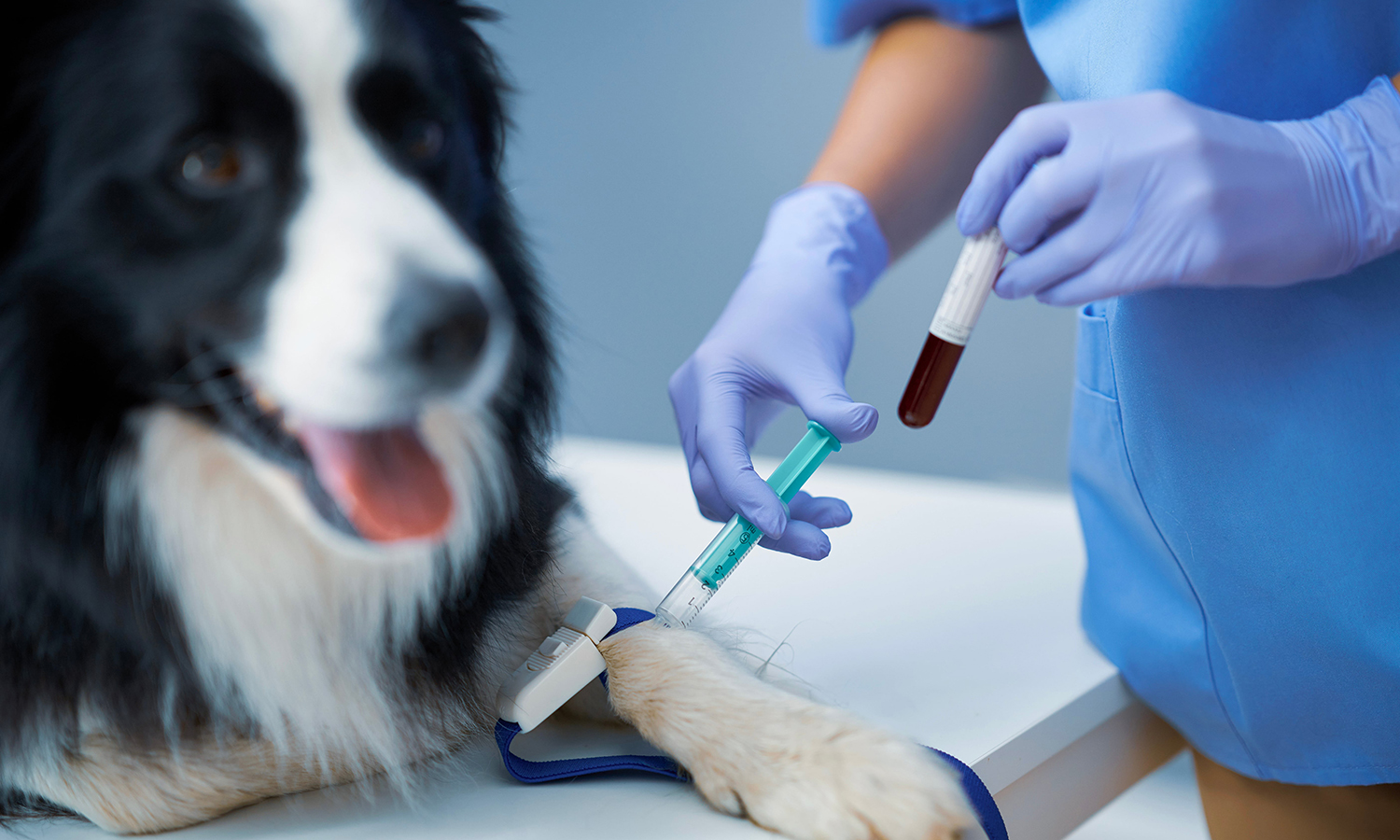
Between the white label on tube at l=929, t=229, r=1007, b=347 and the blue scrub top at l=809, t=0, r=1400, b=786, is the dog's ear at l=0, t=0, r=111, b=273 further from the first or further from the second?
the blue scrub top at l=809, t=0, r=1400, b=786

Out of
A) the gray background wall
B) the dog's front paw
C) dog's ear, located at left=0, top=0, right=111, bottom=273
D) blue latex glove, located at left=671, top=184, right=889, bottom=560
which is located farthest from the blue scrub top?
the gray background wall

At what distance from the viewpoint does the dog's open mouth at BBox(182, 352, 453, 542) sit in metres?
0.63

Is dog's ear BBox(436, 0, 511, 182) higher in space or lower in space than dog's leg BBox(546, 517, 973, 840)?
higher

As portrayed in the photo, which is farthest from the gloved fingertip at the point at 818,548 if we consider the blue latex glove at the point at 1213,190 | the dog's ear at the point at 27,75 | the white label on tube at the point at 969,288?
the dog's ear at the point at 27,75

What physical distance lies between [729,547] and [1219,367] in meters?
0.44

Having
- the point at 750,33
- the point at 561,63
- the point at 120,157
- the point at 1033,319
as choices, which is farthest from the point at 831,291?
the point at 561,63

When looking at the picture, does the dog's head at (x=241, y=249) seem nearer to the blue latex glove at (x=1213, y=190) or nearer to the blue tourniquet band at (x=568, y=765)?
the blue tourniquet band at (x=568, y=765)

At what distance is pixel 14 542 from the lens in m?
0.63

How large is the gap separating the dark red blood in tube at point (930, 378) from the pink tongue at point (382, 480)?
15.1 inches

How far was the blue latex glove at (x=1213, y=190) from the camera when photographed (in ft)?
2.36

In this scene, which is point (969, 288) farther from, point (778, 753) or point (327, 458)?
point (327, 458)

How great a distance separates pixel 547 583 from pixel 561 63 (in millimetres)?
2014

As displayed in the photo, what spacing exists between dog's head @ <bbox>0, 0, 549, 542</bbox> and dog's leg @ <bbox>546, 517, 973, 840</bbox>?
19 cm

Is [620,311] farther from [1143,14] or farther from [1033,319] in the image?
[1143,14]
